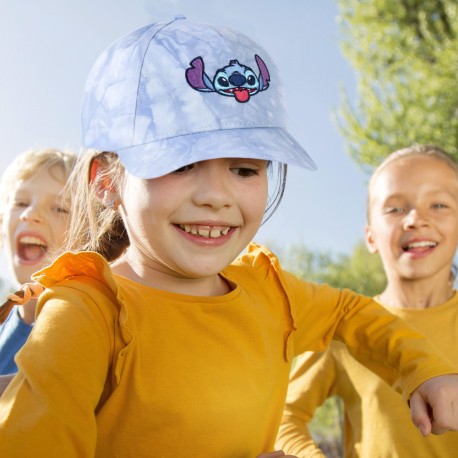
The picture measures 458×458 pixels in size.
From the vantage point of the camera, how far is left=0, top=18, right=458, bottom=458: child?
1.42 metres

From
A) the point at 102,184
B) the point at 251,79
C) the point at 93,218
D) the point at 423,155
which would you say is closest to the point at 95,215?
the point at 93,218

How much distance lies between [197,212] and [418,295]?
147 centimetres

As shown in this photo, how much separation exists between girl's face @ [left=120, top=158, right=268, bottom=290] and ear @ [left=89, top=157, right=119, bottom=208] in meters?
0.05

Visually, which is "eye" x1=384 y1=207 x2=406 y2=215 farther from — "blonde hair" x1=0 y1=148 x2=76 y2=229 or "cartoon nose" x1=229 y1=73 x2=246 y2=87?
"blonde hair" x1=0 y1=148 x2=76 y2=229

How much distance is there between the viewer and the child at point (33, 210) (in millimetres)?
3076

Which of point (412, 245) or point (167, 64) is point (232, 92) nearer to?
point (167, 64)

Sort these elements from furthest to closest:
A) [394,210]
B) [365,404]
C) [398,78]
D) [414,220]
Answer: [398,78]
[394,210]
[414,220]
[365,404]

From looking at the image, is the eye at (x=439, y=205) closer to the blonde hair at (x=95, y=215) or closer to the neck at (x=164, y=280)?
the blonde hair at (x=95, y=215)

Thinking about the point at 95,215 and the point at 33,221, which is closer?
the point at 95,215

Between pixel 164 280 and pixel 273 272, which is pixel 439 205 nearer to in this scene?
pixel 273 272

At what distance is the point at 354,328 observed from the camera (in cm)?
204

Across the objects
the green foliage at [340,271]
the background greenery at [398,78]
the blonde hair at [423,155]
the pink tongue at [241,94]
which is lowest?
the green foliage at [340,271]

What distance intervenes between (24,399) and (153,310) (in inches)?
16.0

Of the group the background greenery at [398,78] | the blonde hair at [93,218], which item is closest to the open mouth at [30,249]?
the blonde hair at [93,218]
